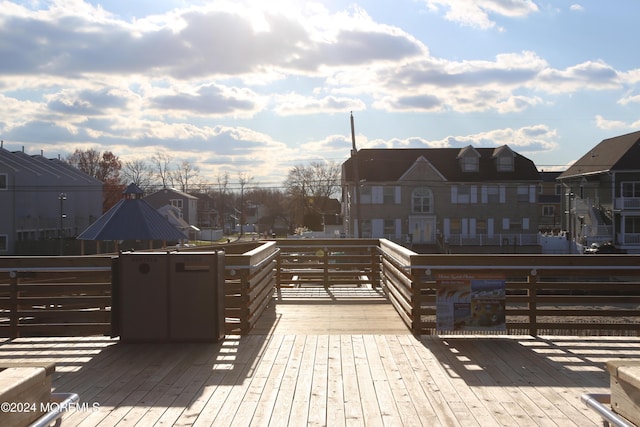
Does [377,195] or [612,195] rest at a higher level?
[377,195]

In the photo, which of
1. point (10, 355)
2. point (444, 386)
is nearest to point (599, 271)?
point (444, 386)

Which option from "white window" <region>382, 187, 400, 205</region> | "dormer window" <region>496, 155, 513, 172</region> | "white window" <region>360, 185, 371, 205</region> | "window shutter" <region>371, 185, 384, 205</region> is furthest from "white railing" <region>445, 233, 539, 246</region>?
"white window" <region>360, 185, 371, 205</region>

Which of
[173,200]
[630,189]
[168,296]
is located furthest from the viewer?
[173,200]

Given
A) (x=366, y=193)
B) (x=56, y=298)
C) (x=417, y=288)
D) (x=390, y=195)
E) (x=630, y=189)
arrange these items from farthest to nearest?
(x=366, y=193) < (x=390, y=195) < (x=630, y=189) < (x=417, y=288) < (x=56, y=298)

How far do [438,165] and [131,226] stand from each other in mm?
33621

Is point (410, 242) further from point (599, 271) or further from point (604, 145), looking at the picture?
point (599, 271)

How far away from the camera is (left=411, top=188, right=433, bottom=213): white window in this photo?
47312 mm

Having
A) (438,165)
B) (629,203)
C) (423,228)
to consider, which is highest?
(438,165)

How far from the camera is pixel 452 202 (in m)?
47.5

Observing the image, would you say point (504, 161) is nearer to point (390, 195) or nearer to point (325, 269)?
point (390, 195)

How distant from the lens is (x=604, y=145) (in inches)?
1896

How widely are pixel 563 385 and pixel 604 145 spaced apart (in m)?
46.5

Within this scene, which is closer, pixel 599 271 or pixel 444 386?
pixel 444 386

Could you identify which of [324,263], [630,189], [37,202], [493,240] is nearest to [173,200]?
[37,202]
